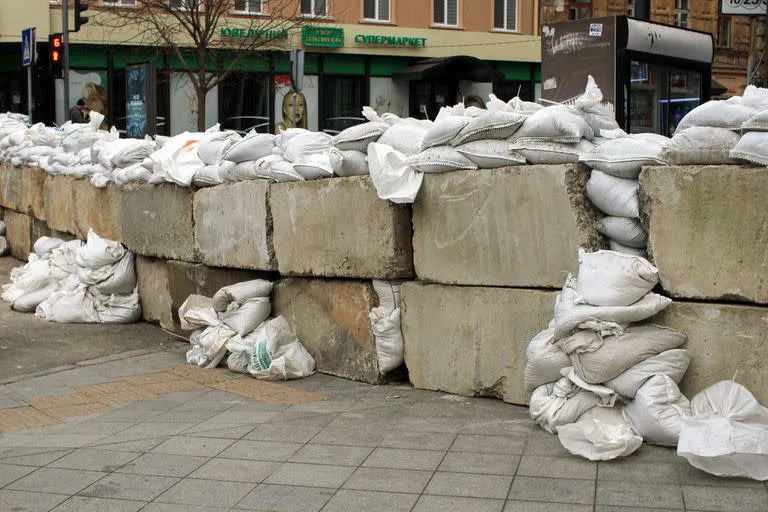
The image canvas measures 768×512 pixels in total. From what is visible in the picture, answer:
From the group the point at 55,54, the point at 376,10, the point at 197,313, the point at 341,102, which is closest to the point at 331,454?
the point at 197,313

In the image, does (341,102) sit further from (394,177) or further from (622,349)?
(622,349)

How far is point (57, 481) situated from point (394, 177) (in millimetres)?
2426

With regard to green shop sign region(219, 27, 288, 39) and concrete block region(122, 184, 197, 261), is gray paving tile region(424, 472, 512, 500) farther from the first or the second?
green shop sign region(219, 27, 288, 39)

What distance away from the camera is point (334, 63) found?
30.7 meters

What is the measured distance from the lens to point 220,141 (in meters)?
8.02

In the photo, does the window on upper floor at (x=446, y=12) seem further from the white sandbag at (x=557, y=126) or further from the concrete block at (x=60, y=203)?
the white sandbag at (x=557, y=126)

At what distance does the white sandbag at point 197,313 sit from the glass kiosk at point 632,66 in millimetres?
7506

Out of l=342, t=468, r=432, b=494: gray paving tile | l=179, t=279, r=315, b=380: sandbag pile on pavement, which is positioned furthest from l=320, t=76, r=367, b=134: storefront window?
l=342, t=468, r=432, b=494: gray paving tile

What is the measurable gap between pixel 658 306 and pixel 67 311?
242 inches

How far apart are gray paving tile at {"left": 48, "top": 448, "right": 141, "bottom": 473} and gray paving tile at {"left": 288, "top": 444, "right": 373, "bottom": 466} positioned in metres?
0.81

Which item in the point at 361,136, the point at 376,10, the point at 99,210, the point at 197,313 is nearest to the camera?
the point at 361,136

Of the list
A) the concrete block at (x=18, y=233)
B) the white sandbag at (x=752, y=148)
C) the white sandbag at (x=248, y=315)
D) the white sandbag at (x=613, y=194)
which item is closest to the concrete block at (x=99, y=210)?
the white sandbag at (x=248, y=315)

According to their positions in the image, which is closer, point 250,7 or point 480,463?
point 480,463

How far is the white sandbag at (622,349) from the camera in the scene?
4602 millimetres
